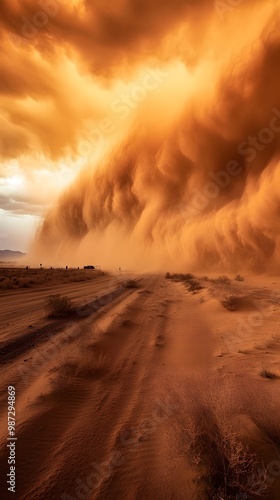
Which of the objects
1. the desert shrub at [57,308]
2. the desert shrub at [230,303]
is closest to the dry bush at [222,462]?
the desert shrub at [57,308]

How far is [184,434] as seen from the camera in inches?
87.0

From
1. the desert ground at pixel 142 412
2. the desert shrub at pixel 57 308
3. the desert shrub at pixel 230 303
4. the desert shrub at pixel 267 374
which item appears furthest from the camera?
the desert shrub at pixel 230 303

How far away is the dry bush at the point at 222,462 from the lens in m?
1.63

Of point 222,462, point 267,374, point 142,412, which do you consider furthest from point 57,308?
point 222,462

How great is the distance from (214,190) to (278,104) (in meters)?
10.5

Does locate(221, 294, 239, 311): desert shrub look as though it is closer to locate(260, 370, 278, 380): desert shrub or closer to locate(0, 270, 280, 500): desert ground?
locate(0, 270, 280, 500): desert ground

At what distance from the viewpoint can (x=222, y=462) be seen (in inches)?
69.2

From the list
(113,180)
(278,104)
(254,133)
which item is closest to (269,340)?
(278,104)

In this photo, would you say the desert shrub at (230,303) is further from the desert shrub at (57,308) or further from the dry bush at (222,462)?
the dry bush at (222,462)

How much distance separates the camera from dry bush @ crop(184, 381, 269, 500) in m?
1.63

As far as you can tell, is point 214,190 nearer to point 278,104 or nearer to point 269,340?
point 278,104

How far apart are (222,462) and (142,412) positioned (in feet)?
3.72

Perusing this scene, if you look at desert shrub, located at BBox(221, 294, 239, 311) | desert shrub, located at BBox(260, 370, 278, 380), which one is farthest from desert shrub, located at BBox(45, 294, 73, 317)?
desert shrub, located at BBox(260, 370, 278, 380)

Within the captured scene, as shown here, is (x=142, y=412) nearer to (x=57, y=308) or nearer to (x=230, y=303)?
(x=57, y=308)
